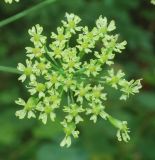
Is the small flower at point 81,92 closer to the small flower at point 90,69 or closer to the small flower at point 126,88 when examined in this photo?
the small flower at point 90,69

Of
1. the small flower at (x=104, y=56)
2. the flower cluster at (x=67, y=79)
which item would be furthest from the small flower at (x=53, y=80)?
the small flower at (x=104, y=56)

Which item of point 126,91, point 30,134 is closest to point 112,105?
point 30,134

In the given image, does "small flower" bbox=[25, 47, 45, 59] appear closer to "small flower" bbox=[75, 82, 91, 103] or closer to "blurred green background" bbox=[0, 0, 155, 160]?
"small flower" bbox=[75, 82, 91, 103]

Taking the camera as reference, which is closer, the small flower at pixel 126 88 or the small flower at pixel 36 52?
the small flower at pixel 36 52

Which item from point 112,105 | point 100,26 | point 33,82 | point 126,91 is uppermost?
point 112,105

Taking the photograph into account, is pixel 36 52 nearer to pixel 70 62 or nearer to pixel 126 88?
pixel 70 62

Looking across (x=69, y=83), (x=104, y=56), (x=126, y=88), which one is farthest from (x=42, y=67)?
(x=126, y=88)

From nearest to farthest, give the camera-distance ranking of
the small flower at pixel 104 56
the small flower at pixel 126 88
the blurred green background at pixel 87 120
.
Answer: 1. the small flower at pixel 104 56
2. the small flower at pixel 126 88
3. the blurred green background at pixel 87 120

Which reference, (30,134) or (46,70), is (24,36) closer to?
(30,134)

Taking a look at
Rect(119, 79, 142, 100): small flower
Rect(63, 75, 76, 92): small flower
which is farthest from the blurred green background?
Rect(63, 75, 76, 92): small flower
